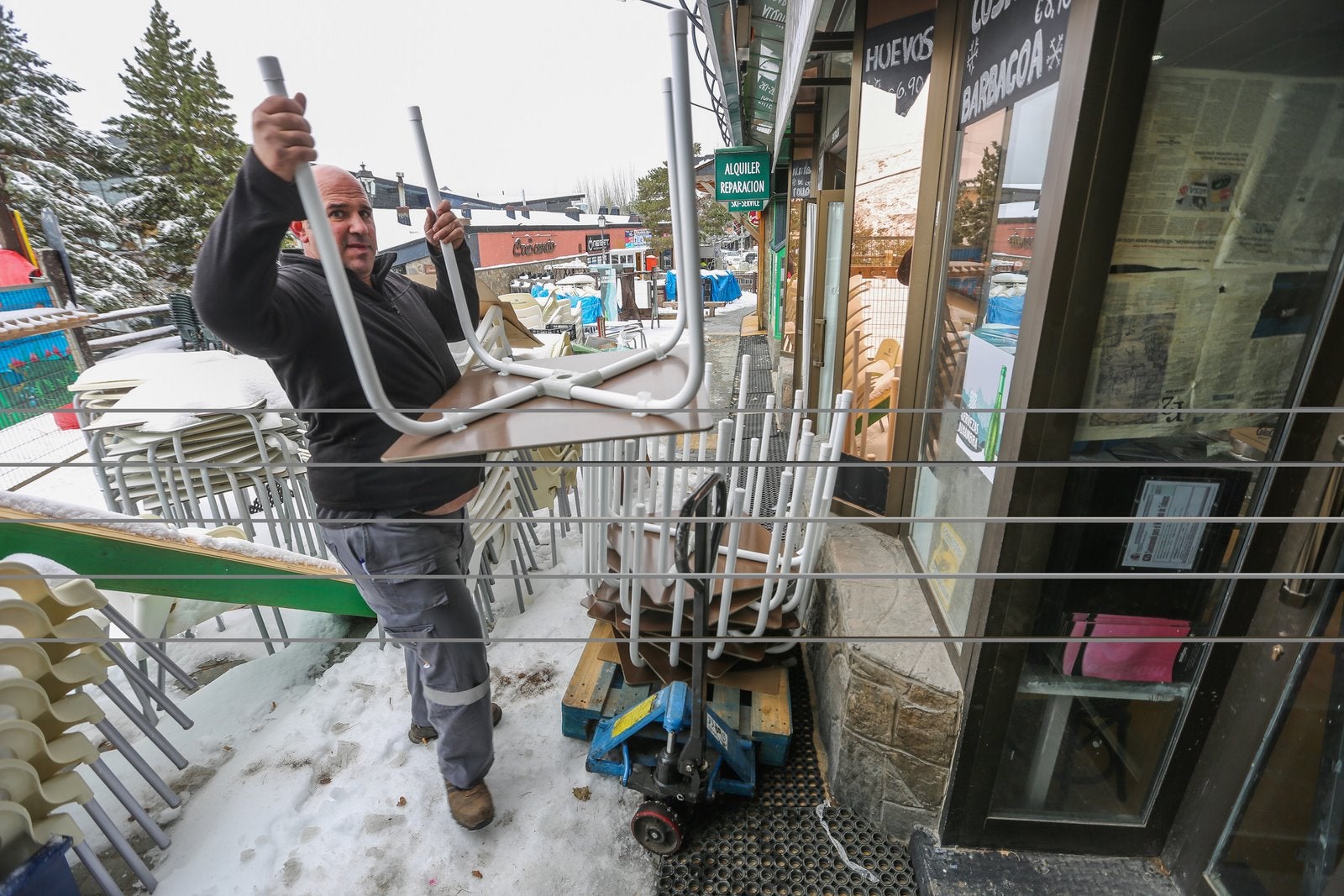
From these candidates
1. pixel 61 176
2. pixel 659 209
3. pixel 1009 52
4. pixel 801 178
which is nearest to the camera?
pixel 1009 52

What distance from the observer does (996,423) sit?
1645 mm

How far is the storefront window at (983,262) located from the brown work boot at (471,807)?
64.1 inches

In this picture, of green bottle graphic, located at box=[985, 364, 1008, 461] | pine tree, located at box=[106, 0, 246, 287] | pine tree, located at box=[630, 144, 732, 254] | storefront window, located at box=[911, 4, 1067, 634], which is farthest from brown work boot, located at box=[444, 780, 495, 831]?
pine tree, located at box=[630, 144, 732, 254]

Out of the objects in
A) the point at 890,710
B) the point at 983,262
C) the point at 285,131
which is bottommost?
the point at 890,710

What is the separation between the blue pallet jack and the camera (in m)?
1.73

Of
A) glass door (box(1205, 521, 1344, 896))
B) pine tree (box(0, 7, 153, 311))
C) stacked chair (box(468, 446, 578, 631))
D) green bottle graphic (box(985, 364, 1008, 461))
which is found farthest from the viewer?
pine tree (box(0, 7, 153, 311))

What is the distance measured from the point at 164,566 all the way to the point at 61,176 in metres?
16.9

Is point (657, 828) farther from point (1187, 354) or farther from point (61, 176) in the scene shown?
point (61, 176)

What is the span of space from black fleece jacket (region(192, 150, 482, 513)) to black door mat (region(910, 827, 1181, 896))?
1779 mm

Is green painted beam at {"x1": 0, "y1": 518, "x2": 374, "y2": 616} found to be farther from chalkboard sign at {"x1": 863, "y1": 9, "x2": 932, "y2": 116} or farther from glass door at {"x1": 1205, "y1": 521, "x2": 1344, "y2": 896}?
chalkboard sign at {"x1": 863, "y1": 9, "x2": 932, "y2": 116}

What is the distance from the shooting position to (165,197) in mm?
13812

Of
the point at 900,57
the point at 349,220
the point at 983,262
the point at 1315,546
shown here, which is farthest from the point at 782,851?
the point at 900,57

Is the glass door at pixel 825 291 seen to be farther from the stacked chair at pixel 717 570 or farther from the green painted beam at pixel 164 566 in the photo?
the green painted beam at pixel 164 566

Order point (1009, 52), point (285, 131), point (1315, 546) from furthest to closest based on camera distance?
point (1009, 52), point (1315, 546), point (285, 131)
